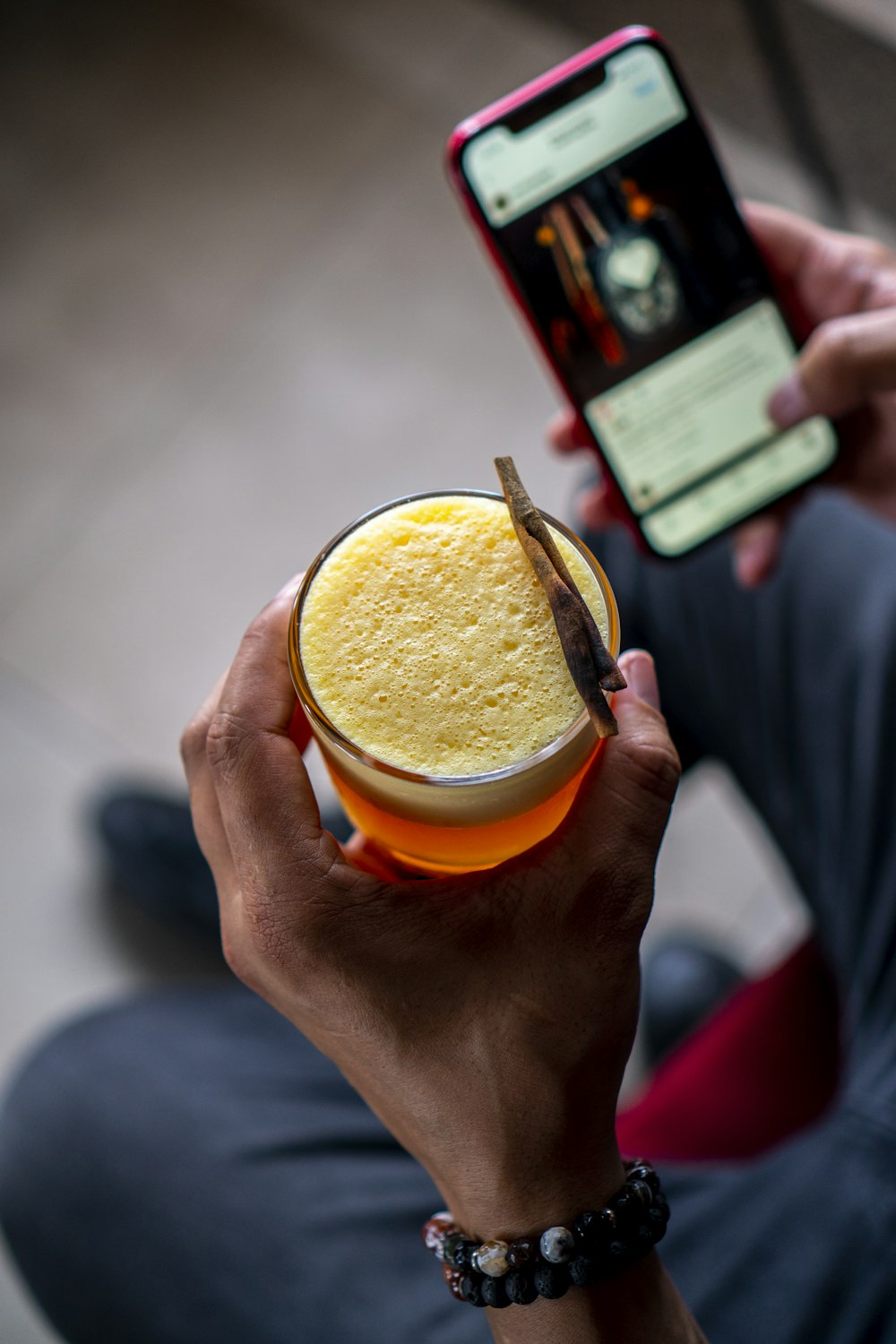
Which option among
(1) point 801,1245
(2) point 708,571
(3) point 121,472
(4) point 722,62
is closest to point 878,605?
(2) point 708,571

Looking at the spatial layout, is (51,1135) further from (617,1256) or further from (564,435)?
(564,435)

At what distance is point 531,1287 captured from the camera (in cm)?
51

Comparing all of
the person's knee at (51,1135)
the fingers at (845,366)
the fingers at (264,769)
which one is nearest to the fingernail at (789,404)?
the fingers at (845,366)

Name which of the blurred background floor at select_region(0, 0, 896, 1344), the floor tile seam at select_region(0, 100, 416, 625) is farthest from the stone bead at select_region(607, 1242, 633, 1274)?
the floor tile seam at select_region(0, 100, 416, 625)

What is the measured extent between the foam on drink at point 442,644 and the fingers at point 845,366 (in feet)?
1.17

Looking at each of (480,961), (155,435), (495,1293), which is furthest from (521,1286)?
(155,435)

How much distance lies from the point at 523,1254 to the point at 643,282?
2.09 feet

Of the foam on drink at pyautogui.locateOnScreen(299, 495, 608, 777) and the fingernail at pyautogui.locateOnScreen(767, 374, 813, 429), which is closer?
the foam on drink at pyautogui.locateOnScreen(299, 495, 608, 777)

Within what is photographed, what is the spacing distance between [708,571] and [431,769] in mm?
515

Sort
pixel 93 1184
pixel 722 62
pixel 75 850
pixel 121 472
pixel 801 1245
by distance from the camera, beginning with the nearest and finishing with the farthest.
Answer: pixel 801 1245 < pixel 93 1184 < pixel 722 62 < pixel 75 850 < pixel 121 472

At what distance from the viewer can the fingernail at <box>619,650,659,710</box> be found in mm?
555

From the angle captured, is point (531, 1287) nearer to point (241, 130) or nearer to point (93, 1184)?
point (93, 1184)

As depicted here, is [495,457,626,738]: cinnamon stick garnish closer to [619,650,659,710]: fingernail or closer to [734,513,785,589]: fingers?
[619,650,659,710]: fingernail

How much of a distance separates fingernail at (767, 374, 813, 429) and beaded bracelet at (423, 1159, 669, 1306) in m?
0.54
